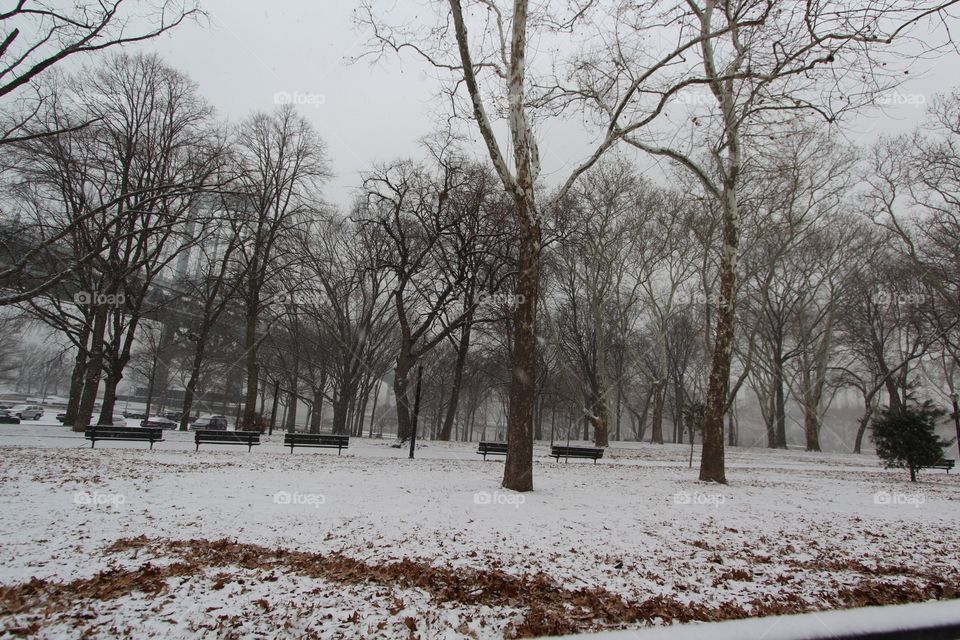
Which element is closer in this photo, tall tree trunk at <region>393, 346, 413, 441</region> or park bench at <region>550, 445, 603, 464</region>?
park bench at <region>550, 445, 603, 464</region>

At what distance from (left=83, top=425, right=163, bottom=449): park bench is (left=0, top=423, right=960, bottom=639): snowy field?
4.07 m

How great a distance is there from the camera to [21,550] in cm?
500

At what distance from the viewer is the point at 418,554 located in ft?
17.4

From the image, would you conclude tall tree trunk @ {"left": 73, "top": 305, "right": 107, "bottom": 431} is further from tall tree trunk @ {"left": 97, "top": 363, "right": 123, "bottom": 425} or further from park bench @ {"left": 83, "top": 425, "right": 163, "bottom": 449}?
park bench @ {"left": 83, "top": 425, "right": 163, "bottom": 449}

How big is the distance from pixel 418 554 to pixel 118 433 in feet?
45.6

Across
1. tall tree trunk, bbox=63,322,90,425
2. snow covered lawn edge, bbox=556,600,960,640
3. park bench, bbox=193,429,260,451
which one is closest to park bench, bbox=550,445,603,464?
park bench, bbox=193,429,260,451

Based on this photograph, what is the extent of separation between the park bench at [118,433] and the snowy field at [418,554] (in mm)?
4068

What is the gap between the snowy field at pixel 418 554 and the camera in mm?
3779

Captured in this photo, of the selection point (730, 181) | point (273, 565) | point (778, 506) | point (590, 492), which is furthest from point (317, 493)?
point (730, 181)

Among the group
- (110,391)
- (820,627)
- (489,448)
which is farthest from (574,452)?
(110,391)

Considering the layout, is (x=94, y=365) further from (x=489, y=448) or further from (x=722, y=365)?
(x=722, y=365)

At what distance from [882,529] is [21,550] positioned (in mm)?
11586

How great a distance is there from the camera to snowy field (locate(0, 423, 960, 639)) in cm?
378

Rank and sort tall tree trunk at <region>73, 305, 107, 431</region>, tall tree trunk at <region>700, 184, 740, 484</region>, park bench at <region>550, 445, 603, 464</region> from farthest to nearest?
tall tree trunk at <region>73, 305, 107, 431</region> < park bench at <region>550, 445, 603, 464</region> < tall tree trunk at <region>700, 184, 740, 484</region>
